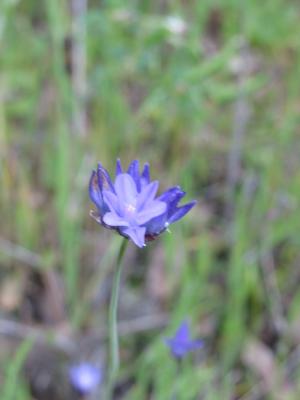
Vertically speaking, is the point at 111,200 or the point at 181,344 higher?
the point at 181,344

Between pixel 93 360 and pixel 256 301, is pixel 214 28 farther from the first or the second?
pixel 93 360

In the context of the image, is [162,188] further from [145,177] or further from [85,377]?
[145,177]

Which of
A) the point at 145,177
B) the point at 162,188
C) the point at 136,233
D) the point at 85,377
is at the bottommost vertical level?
the point at 136,233

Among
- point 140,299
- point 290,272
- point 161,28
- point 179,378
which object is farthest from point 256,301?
point 161,28

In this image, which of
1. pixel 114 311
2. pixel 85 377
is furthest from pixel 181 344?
pixel 114 311

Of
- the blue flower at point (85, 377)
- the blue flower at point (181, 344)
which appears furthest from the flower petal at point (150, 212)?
the blue flower at point (85, 377)

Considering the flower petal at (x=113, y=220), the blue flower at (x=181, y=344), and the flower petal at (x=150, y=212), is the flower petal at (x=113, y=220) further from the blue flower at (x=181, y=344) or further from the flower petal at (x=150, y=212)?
the blue flower at (x=181, y=344)
